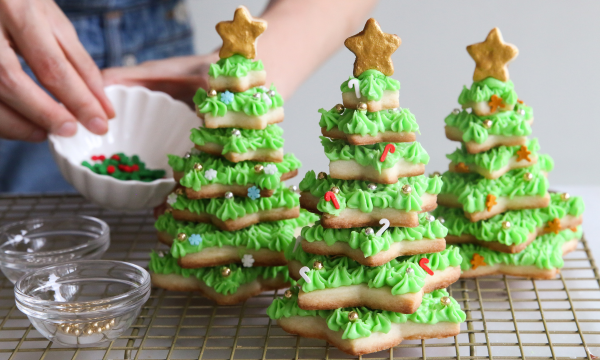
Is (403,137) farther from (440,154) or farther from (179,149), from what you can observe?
(440,154)

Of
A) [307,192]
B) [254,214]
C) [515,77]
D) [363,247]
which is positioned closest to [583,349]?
[363,247]

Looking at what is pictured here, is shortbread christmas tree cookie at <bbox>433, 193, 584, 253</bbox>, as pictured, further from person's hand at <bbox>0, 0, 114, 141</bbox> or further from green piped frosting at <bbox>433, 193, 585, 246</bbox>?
person's hand at <bbox>0, 0, 114, 141</bbox>

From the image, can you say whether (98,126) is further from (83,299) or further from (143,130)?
(83,299)

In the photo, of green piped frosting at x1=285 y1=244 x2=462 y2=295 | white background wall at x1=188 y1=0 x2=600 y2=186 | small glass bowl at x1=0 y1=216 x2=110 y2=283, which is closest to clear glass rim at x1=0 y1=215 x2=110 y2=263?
small glass bowl at x1=0 y1=216 x2=110 y2=283

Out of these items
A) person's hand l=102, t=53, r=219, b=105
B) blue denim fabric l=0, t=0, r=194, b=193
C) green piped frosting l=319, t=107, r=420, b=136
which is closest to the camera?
green piped frosting l=319, t=107, r=420, b=136

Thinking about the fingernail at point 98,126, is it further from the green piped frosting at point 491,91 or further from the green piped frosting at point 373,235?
the green piped frosting at point 491,91

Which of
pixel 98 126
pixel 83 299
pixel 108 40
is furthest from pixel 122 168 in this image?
pixel 108 40

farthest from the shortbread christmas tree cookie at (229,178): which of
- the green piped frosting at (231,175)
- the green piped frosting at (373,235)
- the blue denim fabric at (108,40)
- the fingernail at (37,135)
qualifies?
the blue denim fabric at (108,40)
